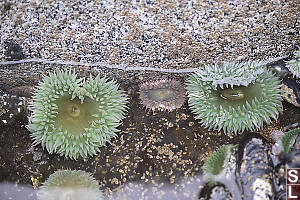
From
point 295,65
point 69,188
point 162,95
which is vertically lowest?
point 69,188

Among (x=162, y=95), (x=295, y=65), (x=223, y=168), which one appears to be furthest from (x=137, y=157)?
(x=295, y=65)

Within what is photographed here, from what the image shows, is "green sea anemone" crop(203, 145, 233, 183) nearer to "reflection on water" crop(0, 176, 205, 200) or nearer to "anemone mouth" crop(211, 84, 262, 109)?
"reflection on water" crop(0, 176, 205, 200)

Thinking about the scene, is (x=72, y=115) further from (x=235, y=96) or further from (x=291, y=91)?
(x=291, y=91)

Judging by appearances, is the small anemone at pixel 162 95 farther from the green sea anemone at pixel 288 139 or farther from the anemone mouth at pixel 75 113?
the green sea anemone at pixel 288 139

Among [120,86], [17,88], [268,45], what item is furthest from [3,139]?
[268,45]

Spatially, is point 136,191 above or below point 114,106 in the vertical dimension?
below

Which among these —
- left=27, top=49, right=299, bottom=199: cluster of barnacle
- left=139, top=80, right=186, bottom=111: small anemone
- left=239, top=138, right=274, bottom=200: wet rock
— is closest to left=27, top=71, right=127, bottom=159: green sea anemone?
left=27, top=49, right=299, bottom=199: cluster of barnacle

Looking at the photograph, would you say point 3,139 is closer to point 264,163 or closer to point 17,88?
point 17,88
